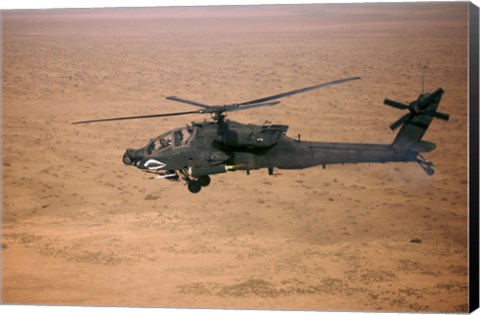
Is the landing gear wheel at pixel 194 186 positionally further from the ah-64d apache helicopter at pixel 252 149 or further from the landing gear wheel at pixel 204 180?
the ah-64d apache helicopter at pixel 252 149

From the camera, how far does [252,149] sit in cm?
1220

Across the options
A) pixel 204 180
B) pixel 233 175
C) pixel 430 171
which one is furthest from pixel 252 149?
pixel 430 171

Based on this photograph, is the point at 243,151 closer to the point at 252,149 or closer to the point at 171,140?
the point at 252,149

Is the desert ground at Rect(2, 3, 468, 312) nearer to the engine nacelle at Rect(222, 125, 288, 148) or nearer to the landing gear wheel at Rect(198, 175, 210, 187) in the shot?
the landing gear wheel at Rect(198, 175, 210, 187)

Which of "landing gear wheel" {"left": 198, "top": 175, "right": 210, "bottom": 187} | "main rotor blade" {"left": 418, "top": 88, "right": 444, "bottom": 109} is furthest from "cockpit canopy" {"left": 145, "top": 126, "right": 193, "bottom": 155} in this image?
"main rotor blade" {"left": 418, "top": 88, "right": 444, "bottom": 109}

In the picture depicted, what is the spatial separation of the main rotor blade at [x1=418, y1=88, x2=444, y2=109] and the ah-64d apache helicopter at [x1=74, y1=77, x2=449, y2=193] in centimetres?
1

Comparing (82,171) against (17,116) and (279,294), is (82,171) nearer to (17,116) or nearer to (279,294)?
(17,116)

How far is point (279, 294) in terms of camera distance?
40.5 feet

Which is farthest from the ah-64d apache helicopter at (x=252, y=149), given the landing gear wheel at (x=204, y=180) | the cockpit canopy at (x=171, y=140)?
the landing gear wheel at (x=204, y=180)

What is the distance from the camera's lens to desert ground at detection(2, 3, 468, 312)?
12.1 m

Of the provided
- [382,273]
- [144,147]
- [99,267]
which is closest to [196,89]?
[144,147]

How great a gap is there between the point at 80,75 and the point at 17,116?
A: 1.22 meters

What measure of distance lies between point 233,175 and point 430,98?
317cm

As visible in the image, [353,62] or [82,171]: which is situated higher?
[353,62]
